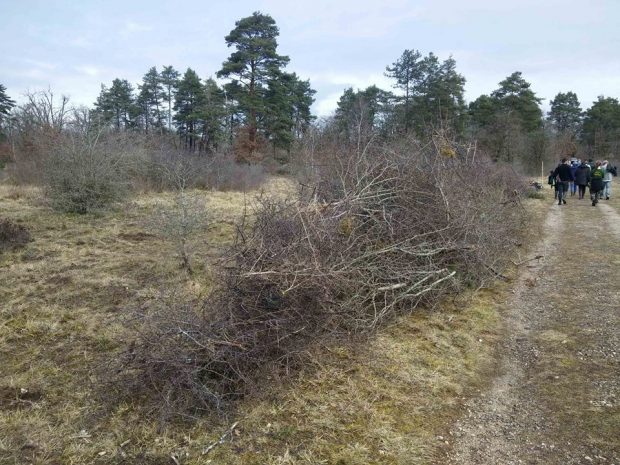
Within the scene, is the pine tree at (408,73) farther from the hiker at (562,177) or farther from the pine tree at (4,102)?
the pine tree at (4,102)

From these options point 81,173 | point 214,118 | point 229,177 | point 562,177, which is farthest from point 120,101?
point 562,177

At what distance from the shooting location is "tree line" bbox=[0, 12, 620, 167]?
26.5m

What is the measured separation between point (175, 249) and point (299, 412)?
226 inches

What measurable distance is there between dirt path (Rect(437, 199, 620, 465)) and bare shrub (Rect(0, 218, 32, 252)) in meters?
8.62

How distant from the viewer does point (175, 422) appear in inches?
124

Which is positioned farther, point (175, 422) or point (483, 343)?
point (483, 343)

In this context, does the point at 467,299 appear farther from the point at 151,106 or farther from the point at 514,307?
the point at 151,106

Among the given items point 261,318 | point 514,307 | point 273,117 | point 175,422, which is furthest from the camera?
point 273,117

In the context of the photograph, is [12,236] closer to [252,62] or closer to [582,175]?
[582,175]

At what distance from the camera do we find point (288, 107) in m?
29.4

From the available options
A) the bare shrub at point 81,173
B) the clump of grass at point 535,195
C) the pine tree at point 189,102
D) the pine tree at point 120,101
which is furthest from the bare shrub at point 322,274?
the pine tree at point 120,101

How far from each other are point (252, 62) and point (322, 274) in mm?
25754

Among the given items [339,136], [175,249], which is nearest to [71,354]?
[175,249]

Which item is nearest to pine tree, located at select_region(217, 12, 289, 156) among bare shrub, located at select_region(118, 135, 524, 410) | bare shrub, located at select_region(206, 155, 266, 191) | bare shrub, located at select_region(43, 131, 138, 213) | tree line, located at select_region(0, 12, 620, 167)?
tree line, located at select_region(0, 12, 620, 167)
